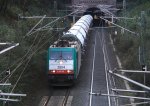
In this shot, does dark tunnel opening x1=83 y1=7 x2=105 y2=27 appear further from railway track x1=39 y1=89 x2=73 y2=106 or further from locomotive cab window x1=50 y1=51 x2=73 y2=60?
railway track x1=39 y1=89 x2=73 y2=106

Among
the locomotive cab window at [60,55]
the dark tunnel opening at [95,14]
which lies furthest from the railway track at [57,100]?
the dark tunnel opening at [95,14]

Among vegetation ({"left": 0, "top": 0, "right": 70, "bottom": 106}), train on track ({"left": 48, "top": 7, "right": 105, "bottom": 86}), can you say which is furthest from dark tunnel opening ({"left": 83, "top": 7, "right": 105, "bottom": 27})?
train on track ({"left": 48, "top": 7, "right": 105, "bottom": 86})

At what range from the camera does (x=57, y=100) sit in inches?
1122

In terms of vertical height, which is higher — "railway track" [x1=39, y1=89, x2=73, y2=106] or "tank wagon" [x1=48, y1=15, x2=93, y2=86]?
"tank wagon" [x1=48, y1=15, x2=93, y2=86]

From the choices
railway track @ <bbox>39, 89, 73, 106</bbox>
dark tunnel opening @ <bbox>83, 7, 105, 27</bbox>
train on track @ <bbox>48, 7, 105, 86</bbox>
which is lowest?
railway track @ <bbox>39, 89, 73, 106</bbox>

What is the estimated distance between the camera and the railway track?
2755 cm

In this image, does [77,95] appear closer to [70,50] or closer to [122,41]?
[70,50]

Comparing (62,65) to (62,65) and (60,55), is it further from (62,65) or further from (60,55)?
(60,55)

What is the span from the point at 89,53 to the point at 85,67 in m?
9.13

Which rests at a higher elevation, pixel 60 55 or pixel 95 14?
pixel 95 14

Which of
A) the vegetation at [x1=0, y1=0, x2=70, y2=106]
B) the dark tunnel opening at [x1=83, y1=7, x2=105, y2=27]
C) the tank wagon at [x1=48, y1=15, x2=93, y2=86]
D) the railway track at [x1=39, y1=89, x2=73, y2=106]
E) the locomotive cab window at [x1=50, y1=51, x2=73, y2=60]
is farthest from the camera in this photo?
the dark tunnel opening at [x1=83, y1=7, x2=105, y2=27]

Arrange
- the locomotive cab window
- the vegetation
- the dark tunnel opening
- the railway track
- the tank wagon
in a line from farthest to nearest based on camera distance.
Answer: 1. the dark tunnel opening
2. the locomotive cab window
3. the tank wagon
4. the railway track
5. the vegetation

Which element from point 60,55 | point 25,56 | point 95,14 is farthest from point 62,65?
point 95,14

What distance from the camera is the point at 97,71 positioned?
3800cm
